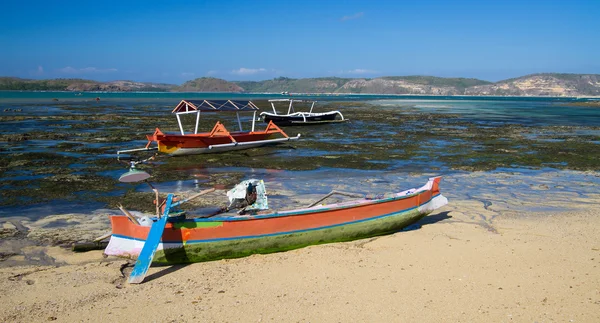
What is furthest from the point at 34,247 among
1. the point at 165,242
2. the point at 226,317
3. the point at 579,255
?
the point at 579,255

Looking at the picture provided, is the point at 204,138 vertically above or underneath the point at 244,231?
above

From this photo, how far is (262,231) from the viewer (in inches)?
316

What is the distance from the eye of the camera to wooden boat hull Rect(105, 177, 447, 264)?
763cm

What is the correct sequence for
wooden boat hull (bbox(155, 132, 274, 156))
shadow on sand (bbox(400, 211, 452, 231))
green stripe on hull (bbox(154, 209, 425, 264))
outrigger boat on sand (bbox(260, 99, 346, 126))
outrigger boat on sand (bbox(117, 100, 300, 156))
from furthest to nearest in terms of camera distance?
outrigger boat on sand (bbox(260, 99, 346, 126)) < outrigger boat on sand (bbox(117, 100, 300, 156)) < wooden boat hull (bbox(155, 132, 274, 156)) < shadow on sand (bbox(400, 211, 452, 231)) < green stripe on hull (bbox(154, 209, 425, 264))

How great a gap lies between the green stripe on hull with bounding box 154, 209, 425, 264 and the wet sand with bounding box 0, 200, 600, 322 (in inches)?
5.4

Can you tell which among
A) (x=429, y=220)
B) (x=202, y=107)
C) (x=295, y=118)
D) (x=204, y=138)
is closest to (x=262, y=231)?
(x=429, y=220)

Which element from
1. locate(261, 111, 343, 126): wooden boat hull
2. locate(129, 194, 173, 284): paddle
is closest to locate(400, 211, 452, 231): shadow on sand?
locate(129, 194, 173, 284): paddle

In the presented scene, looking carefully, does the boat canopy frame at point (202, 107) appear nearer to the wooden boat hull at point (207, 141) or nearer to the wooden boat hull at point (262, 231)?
the wooden boat hull at point (207, 141)

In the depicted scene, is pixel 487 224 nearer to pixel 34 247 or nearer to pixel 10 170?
pixel 34 247

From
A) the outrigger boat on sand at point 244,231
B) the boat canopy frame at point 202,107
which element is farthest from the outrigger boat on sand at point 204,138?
the outrigger boat on sand at point 244,231

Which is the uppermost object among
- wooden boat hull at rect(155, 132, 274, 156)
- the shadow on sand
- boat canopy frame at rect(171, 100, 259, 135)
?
boat canopy frame at rect(171, 100, 259, 135)

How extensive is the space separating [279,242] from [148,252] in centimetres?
224

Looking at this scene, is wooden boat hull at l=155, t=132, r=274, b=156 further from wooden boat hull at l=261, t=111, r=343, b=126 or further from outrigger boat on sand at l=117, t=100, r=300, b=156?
wooden boat hull at l=261, t=111, r=343, b=126

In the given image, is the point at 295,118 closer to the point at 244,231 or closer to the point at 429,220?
the point at 429,220
